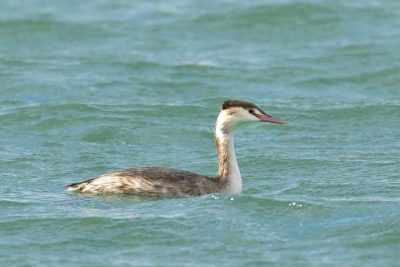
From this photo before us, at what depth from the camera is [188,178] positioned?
541 inches

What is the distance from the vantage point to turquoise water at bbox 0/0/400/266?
484 inches

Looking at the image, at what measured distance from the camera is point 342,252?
11844 millimetres

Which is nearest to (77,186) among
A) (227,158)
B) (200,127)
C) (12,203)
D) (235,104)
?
(12,203)

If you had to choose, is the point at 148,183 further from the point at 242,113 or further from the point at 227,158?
the point at 242,113

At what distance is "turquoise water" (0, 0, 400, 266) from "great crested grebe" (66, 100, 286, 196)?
0.12 m

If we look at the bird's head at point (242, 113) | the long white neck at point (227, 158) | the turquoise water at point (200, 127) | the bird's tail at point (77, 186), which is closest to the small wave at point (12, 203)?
the turquoise water at point (200, 127)

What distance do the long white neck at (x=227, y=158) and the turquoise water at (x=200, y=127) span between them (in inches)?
12.4

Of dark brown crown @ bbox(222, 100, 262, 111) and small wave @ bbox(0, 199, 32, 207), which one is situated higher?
dark brown crown @ bbox(222, 100, 262, 111)

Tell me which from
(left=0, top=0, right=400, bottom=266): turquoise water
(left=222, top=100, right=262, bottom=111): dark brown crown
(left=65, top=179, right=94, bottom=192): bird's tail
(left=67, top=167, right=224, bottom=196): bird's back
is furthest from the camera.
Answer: (left=222, top=100, right=262, bottom=111): dark brown crown

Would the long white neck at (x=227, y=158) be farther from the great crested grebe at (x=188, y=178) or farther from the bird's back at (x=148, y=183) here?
the bird's back at (x=148, y=183)

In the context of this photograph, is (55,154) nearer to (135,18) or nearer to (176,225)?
(176,225)

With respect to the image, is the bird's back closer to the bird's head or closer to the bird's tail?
the bird's tail

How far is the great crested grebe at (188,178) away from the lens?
13.6m

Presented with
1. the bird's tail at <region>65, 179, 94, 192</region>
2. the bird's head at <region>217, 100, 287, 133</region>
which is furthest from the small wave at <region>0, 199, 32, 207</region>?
the bird's head at <region>217, 100, 287, 133</region>
